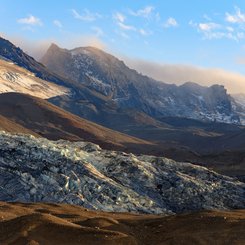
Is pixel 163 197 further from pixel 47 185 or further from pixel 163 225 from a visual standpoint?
pixel 163 225

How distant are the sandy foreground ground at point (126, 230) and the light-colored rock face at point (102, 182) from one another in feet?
80.1

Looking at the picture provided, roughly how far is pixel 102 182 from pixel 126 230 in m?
30.5

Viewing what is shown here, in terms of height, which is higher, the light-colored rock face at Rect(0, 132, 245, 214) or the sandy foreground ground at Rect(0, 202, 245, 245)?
the sandy foreground ground at Rect(0, 202, 245, 245)

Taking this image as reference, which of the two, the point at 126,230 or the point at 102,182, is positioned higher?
the point at 126,230

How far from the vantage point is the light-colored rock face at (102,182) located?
60.6 metres

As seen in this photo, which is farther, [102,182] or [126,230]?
[102,182]

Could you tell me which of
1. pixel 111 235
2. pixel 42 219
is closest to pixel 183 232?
pixel 111 235

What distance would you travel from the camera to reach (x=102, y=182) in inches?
2501

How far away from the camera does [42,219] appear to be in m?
31.2

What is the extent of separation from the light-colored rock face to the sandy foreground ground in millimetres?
24424

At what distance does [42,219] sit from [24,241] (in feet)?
10.5

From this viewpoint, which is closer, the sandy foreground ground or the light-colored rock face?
the sandy foreground ground

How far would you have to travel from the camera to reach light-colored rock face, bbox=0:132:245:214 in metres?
60.6

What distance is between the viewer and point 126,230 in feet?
109
